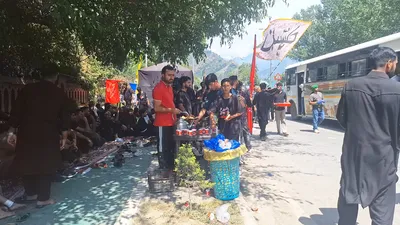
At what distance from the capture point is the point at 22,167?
162 inches

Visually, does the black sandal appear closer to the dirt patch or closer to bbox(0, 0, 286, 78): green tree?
the dirt patch

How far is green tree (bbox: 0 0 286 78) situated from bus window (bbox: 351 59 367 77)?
17.1ft

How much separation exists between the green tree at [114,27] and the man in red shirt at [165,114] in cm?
83

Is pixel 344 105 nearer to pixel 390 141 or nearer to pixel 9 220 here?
pixel 390 141

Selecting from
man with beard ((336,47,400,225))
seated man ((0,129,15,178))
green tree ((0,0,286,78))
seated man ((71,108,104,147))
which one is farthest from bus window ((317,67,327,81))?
seated man ((0,129,15,178))

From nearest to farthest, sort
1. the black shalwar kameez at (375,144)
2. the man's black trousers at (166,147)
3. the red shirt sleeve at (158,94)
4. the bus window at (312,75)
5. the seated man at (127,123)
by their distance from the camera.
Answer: the black shalwar kameez at (375,144)
the red shirt sleeve at (158,94)
the man's black trousers at (166,147)
the seated man at (127,123)
the bus window at (312,75)

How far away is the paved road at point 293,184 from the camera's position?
401 centimetres

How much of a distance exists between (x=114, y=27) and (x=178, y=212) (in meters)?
2.91

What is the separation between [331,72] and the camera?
45.3 feet

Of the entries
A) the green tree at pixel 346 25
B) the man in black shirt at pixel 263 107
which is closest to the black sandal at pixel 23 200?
the man in black shirt at pixel 263 107

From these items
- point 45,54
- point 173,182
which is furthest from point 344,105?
point 45,54

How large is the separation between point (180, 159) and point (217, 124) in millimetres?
1514

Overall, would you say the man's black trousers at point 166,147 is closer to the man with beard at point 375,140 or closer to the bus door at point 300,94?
the man with beard at point 375,140

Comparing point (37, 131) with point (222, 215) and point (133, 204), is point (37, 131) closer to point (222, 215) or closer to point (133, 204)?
point (133, 204)
